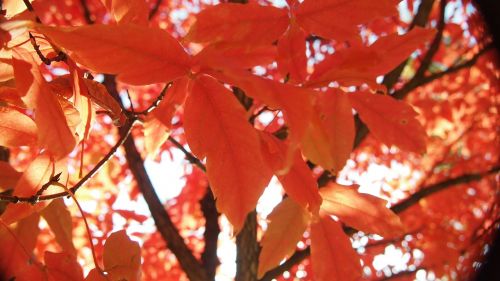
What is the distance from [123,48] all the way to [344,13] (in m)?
0.36

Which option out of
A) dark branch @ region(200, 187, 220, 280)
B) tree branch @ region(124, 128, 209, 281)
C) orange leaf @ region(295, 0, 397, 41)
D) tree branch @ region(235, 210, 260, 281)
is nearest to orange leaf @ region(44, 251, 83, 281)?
orange leaf @ region(295, 0, 397, 41)

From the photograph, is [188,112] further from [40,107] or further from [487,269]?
[487,269]

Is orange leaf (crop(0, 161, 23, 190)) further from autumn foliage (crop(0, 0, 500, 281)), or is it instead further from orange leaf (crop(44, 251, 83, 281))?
orange leaf (crop(44, 251, 83, 281))

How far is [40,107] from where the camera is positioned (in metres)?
0.64

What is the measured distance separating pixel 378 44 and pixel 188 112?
0.34 m

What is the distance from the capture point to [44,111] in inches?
25.1

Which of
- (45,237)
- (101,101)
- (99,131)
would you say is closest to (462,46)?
(99,131)

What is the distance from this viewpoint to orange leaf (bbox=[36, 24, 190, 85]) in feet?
1.93

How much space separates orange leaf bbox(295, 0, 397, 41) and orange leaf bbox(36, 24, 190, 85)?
0.82ft

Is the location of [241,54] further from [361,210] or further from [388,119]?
[361,210]

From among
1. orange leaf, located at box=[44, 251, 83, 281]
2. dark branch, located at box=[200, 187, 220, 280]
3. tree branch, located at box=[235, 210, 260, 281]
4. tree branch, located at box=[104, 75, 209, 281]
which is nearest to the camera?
orange leaf, located at box=[44, 251, 83, 281]

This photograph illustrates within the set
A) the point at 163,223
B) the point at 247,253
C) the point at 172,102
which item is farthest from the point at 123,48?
the point at 163,223

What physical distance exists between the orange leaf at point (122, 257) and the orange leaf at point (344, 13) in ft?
1.77

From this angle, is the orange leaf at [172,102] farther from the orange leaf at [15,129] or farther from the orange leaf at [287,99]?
the orange leaf at [15,129]
